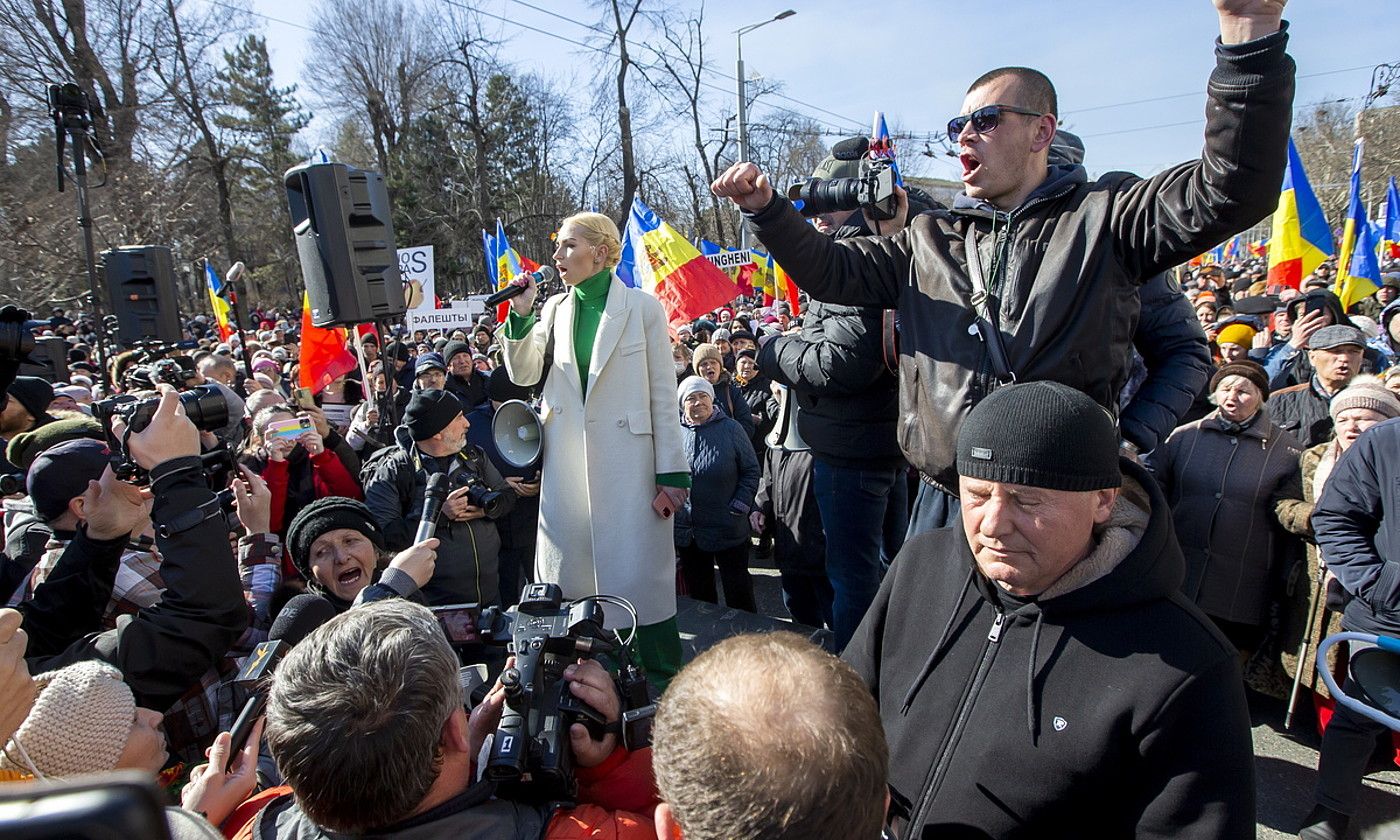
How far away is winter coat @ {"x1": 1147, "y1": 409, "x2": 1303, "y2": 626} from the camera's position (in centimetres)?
364

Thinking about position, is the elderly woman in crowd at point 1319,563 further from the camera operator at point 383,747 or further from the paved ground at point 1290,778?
the camera operator at point 383,747

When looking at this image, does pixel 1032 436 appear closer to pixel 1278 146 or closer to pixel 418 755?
pixel 1278 146

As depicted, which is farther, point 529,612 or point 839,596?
point 839,596

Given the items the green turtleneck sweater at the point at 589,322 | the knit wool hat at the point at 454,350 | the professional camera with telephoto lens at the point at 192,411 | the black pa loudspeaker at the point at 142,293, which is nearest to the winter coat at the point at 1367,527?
the green turtleneck sweater at the point at 589,322

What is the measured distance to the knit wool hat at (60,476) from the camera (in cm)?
264

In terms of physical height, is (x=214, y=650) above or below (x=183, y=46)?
below

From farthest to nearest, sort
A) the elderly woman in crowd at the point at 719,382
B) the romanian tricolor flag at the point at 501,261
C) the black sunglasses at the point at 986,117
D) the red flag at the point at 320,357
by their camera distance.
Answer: the romanian tricolor flag at the point at 501,261 < the red flag at the point at 320,357 < the elderly woman in crowd at the point at 719,382 < the black sunglasses at the point at 986,117

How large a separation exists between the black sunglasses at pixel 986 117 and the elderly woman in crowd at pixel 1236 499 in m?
2.26

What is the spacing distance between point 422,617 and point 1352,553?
3116 millimetres

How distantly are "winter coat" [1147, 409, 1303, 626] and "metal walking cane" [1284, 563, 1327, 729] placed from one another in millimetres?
212

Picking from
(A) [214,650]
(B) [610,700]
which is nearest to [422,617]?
(B) [610,700]

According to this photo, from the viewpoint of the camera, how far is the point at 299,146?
1378 inches

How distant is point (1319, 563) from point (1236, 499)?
1.28 ft

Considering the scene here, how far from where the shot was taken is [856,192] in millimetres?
2332
